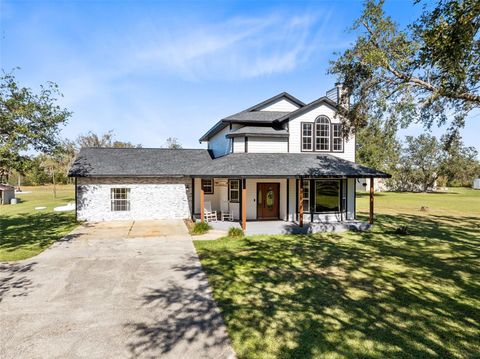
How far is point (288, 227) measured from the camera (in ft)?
51.6

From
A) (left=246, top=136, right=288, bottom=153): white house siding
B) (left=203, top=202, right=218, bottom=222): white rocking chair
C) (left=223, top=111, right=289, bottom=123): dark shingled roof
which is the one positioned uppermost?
(left=223, top=111, right=289, bottom=123): dark shingled roof

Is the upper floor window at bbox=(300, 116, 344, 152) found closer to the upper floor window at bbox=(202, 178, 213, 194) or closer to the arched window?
the arched window

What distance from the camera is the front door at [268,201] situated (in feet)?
58.7

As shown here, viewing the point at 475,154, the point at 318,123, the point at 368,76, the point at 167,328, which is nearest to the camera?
the point at 167,328

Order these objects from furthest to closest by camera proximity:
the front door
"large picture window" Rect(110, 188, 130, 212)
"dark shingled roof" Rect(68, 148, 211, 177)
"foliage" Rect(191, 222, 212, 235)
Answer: "large picture window" Rect(110, 188, 130, 212) < "dark shingled roof" Rect(68, 148, 211, 177) < the front door < "foliage" Rect(191, 222, 212, 235)

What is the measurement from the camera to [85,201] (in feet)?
63.4

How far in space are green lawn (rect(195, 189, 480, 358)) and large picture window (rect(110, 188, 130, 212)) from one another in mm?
9005

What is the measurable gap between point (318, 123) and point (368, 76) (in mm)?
6634

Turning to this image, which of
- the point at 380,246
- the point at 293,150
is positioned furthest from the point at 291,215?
the point at 380,246

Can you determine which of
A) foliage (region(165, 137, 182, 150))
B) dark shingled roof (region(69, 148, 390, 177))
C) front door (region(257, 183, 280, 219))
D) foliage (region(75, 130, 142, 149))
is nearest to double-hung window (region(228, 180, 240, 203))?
front door (region(257, 183, 280, 219))

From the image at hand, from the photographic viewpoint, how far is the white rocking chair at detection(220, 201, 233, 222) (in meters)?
18.1

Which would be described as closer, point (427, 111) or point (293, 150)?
point (427, 111)

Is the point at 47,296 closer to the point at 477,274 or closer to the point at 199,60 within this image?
the point at 477,274

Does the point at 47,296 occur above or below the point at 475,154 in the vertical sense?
below
